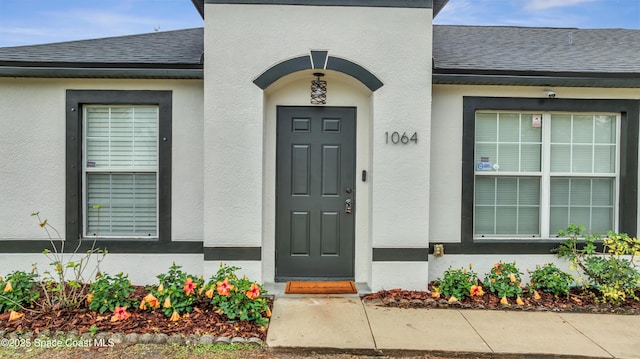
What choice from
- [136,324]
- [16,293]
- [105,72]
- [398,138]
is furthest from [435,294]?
[105,72]

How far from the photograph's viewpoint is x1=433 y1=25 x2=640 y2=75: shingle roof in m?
4.98

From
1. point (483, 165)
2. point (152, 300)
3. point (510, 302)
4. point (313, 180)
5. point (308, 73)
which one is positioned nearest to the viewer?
point (152, 300)

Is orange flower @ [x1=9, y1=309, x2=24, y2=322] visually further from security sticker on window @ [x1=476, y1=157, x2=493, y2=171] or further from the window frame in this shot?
security sticker on window @ [x1=476, y1=157, x2=493, y2=171]

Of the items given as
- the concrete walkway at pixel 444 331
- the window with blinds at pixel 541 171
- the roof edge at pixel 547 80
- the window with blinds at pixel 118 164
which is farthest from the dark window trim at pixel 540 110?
the window with blinds at pixel 118 164

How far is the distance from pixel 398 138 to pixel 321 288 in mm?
2069

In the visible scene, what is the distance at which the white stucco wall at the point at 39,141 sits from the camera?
15.8 ft

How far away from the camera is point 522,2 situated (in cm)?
919

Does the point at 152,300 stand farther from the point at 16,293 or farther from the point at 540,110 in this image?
the point at 540,110

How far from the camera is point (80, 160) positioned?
4852 millimetres

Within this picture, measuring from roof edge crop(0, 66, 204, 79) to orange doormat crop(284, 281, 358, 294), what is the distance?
9.31 ft

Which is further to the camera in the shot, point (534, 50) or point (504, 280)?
point (534, 50)

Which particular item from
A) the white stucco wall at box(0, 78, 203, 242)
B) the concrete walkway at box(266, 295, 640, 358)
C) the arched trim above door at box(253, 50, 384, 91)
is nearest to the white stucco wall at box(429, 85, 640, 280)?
the concrete walkway at box(266, 295, 640, 358)

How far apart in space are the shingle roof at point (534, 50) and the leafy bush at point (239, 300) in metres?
3.43

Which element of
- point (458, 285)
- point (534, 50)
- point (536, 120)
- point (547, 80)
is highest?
point (534, 50)
